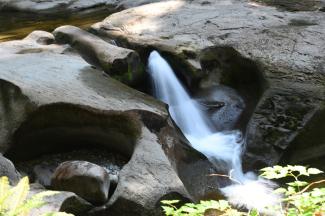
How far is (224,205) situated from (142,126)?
9.58ft

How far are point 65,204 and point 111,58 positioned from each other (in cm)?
311

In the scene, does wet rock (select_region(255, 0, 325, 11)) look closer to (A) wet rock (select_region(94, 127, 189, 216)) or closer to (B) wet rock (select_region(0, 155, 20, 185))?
(A) wet rock (select_region(94, 127, 189, 216))

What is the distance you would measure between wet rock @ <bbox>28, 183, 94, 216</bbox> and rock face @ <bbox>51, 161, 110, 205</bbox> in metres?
0.12

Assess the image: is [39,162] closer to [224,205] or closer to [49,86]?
[49,86]

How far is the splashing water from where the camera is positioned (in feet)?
17.7

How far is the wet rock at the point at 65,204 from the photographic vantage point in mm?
3773

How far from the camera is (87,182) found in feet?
14.3

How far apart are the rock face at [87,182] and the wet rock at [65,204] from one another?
0.12 meters

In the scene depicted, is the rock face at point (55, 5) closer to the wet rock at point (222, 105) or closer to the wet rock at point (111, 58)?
the wet rock at point (111, 58)

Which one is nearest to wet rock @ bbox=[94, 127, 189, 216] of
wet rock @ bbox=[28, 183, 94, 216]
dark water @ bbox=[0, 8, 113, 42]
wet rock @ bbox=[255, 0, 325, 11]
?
wet rock @ bbox=[28, 183, 94, 216]

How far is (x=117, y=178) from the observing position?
4.70 meters

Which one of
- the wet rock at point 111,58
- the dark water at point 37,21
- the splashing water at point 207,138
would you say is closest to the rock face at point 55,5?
the dark water at point 37,21

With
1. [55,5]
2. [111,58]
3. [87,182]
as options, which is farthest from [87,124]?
[55,5]

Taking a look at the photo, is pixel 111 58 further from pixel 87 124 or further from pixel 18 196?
pixel 18 196
